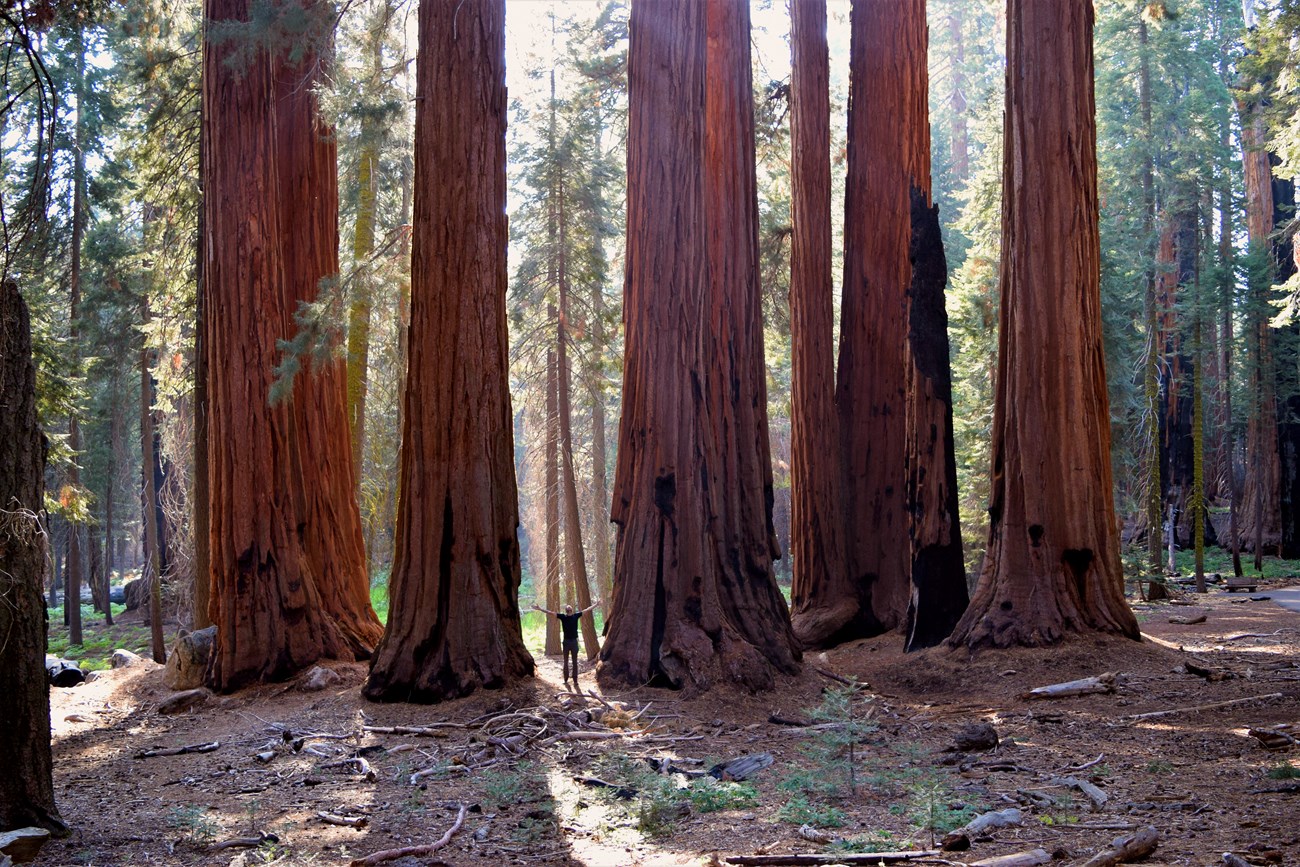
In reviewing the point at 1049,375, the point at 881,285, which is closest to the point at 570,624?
the point at 1049,375

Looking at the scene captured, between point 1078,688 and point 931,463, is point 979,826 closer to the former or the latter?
point 1078,688

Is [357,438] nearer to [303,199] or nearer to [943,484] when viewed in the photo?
[303,199]

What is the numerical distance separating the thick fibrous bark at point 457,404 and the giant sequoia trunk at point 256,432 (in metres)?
2.17

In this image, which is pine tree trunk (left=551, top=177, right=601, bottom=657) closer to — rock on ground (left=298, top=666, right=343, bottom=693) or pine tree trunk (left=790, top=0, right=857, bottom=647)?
pine tree trunk (left=790, top=0, right=857, bottom=647)

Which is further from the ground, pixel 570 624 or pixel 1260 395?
pixel 1260 395

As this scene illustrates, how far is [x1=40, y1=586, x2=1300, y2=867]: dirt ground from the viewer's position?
16.1 feet

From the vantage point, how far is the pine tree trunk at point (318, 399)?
→ 10.9 m

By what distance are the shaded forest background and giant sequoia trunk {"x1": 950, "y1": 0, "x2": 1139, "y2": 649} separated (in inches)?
126

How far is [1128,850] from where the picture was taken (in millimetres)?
4129

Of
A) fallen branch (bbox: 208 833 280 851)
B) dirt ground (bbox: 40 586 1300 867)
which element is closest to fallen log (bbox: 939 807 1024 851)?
dirt ground (bbox: 40 586 1300 867)

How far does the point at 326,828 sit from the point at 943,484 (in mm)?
7283

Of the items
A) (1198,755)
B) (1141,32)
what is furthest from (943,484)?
(1141,32)

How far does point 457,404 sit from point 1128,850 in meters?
6.18

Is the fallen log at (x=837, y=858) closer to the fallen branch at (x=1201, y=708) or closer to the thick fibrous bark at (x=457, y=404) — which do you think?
the fallen branch at (x=1201, y=708)
